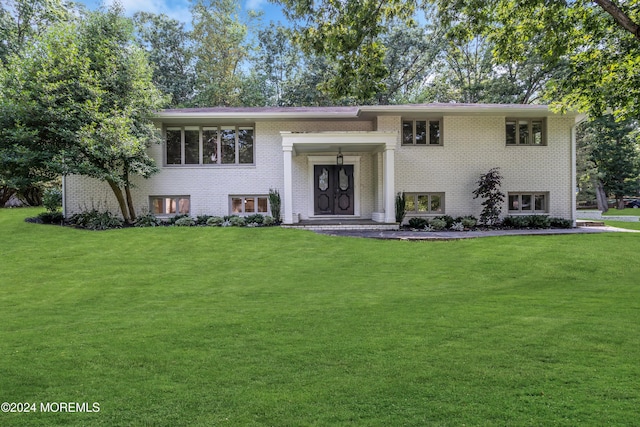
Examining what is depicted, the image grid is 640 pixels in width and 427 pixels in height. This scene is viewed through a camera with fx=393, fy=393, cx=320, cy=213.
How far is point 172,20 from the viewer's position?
102ft

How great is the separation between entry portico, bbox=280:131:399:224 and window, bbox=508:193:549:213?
17.5ft

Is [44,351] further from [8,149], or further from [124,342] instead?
[8,149]

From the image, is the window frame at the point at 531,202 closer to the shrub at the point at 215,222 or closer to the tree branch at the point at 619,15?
the tree branch at the point at 619,15

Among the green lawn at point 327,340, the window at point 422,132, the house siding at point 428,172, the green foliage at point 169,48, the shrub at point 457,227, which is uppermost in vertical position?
the green foliage at point 169,48

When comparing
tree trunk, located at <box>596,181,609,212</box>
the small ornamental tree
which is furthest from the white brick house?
tree trunk, located at <box>596,181,609,212</box>

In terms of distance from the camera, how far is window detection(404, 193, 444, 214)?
15.5 m

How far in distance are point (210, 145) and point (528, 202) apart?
42.8 ft

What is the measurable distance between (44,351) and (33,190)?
24.4 metres

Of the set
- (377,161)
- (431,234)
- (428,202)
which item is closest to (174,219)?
(377,161)

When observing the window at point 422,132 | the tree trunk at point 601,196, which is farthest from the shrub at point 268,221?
the tree trunk at point 601,196

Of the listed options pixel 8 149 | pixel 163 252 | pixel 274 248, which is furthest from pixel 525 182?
pixel 8 149

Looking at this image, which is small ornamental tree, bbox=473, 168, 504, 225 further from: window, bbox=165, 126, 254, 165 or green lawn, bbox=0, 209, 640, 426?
window, bbox=165, 126, 254, 165

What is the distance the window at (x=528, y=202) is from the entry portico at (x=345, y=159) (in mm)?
5332

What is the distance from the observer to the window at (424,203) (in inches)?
610
